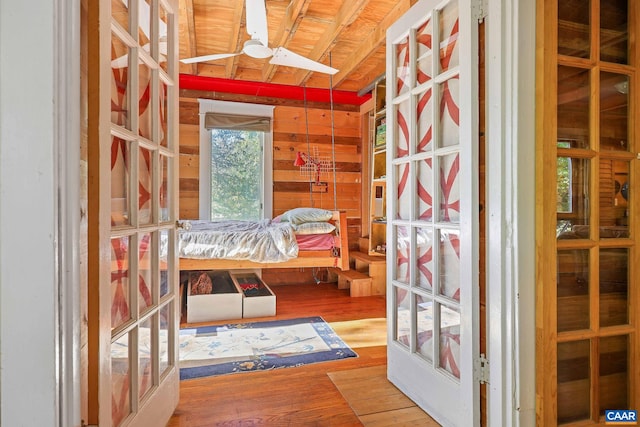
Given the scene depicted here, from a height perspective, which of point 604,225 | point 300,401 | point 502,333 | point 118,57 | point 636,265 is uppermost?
point 118,57

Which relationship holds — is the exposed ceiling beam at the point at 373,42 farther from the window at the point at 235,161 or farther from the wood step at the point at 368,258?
the wood step at the point at 368,258

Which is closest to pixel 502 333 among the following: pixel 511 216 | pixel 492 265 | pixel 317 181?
pixel 492 265

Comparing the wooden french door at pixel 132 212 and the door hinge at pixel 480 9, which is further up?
the door hinge at pixel 480 9

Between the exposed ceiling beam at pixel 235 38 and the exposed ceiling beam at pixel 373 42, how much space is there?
50.2 inches

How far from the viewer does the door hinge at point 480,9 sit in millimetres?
1470

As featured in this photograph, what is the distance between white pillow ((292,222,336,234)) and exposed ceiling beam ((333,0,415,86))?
1.84 metres

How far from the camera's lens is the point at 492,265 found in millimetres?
1426

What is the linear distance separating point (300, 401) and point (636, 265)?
1.64m

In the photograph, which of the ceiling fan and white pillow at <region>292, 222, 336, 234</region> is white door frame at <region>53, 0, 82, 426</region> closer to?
the ceiling fan

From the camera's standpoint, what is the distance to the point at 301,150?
5176 millimetres

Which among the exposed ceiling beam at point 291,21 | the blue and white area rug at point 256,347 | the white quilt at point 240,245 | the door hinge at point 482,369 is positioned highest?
the exposed ceiling beam at point 291,21

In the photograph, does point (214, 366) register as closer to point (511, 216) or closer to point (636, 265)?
point (511, 216)

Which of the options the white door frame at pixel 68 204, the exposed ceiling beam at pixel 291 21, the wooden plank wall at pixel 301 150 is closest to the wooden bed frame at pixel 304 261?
the wooden plank wall at pixel 301 150

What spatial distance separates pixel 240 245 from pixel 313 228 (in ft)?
2.29
